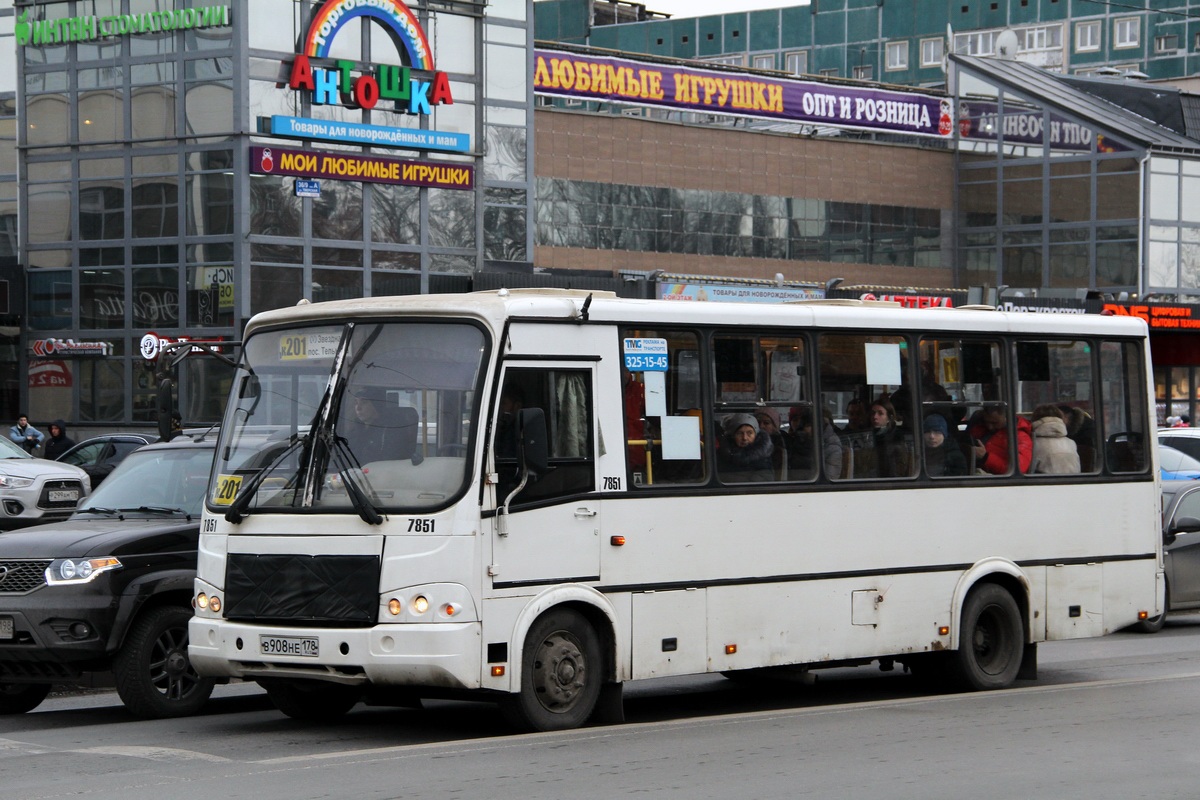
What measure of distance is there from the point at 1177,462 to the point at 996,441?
38.1 ft

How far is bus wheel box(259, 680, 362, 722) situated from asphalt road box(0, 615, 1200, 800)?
0.18m

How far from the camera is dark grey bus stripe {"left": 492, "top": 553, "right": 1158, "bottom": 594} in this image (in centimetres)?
1005

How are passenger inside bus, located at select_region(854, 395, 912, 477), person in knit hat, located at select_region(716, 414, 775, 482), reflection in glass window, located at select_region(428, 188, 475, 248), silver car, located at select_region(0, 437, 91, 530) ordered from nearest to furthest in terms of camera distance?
person in knit hat, located at select_region(716, 414, 775, 482) < passenger inside bus, located at select_region(854, 395, 912, 477) < silver car, located at select_region(0, 437, 91, 530) < reflection in glass window, located at select_region(428, 188, 475, 248)

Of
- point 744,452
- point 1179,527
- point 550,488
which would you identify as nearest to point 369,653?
point 550,488

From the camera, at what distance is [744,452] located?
11.1m

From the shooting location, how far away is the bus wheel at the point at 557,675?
9.91 meters

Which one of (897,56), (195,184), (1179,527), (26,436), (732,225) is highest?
(897,56)

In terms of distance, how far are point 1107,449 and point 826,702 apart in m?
3.16

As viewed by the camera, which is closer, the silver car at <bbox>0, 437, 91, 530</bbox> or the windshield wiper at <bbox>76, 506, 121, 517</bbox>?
the windshield wiper at <bbox>76, 506, 121, 517</bbox>

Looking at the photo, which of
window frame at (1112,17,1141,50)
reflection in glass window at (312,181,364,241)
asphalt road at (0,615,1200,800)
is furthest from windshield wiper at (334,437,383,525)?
window frame at (1112,17,1141,50)

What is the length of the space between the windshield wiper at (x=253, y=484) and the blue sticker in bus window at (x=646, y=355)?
201cm

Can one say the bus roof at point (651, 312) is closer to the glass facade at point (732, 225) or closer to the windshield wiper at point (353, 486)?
the windshield wiper at point (353, 486)

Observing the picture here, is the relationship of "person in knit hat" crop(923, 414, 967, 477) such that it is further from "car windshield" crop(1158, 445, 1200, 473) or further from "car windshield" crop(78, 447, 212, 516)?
"car windshield" crop(1158, 445, 1200, 473)

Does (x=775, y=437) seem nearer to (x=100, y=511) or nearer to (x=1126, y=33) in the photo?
(x=100, y=511)
